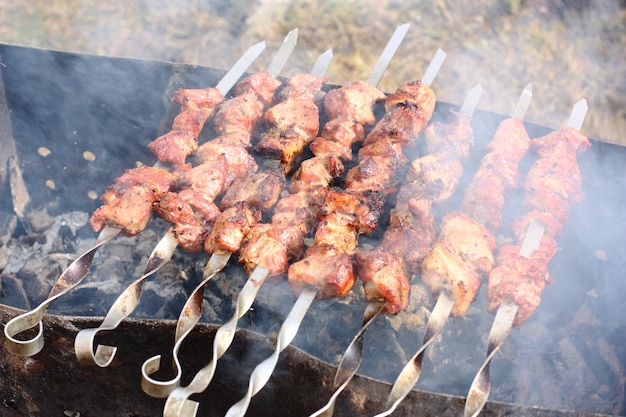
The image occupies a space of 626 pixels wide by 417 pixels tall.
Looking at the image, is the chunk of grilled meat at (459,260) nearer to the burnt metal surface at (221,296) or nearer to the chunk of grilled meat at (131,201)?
the burnt metal surface at (221,296)

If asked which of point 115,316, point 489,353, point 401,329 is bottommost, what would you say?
point 401,329

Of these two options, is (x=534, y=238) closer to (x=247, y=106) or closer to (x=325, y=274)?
(x=325, y=274)

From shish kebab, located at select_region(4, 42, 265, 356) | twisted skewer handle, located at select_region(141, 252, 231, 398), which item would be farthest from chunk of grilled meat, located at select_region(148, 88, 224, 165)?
twisted skewer handle, located at select_region(141, 252, 231, 398)

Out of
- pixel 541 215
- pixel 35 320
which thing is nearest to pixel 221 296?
pixel 35 320

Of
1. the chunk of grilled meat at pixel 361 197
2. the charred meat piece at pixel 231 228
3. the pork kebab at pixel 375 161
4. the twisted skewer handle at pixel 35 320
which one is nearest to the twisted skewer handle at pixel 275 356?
the pork kebab at pixel 375 161

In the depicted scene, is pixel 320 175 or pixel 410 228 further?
pixel 320 175

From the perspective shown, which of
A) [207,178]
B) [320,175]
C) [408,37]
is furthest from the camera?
[408,37]
